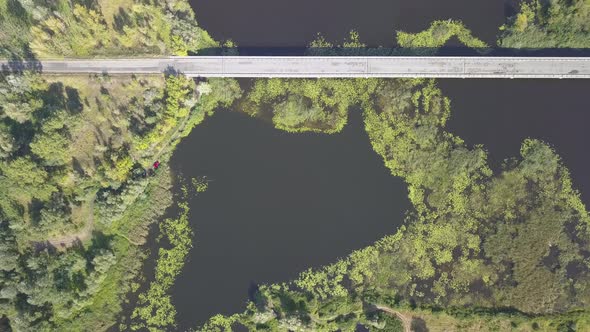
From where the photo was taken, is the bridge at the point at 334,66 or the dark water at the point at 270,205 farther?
the dark water at the point at 270,205

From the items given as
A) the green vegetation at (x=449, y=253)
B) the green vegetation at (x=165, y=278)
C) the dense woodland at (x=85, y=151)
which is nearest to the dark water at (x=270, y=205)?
the green vegetation at (x=165, y=278)

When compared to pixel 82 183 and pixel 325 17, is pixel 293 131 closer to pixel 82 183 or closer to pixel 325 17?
pixel 325 17

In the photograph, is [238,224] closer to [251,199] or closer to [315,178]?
[251,199]

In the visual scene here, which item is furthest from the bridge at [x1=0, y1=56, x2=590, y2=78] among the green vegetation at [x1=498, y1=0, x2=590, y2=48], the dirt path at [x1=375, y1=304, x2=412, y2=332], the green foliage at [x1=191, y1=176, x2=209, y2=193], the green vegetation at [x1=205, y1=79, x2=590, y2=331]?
the dirt path at [x1=375, y1=304, x2=412, y2=332]

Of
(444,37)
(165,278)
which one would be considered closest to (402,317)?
(165,278)

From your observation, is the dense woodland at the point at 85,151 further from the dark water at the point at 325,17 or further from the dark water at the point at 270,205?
the dark water at the point at 270,205

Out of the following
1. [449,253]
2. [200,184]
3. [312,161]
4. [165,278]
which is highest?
[312,161]
